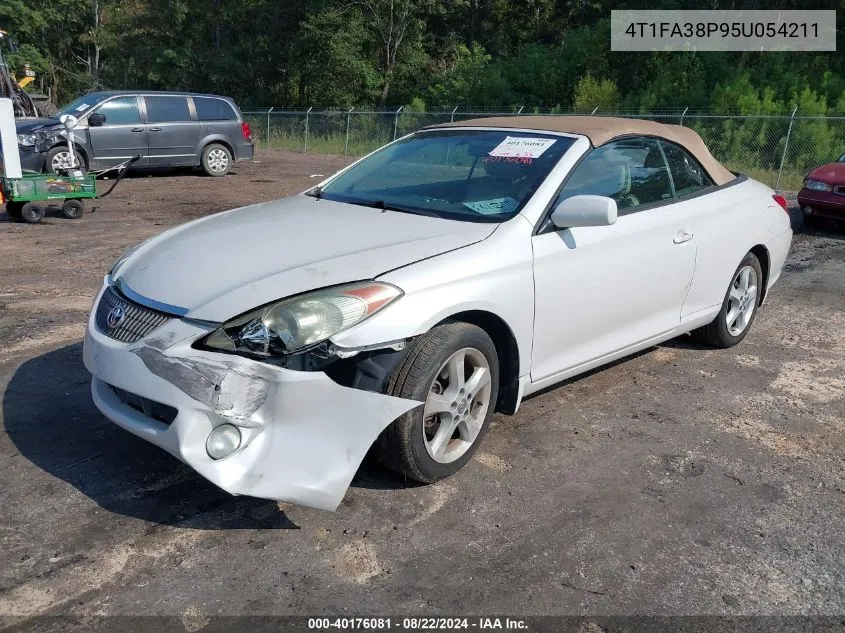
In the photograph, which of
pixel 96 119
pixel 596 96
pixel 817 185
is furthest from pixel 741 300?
pixel 596 96

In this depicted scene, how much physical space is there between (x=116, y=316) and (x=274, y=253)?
721 millimetres

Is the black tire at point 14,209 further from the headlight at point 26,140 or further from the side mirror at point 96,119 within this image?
the side mirror at point 96,119

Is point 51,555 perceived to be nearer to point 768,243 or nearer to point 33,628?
point 33,628

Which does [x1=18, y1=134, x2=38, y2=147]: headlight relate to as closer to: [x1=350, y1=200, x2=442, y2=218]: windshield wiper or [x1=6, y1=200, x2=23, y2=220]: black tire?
[x1=6, y1=200, x2=23, y2=220]: black tire

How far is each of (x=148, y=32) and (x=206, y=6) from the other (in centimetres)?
451

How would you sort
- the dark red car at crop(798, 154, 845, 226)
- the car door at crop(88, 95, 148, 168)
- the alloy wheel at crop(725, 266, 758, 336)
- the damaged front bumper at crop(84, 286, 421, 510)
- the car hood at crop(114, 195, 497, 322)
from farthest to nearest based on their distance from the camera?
the car door at crop(88, 95, 148, 168) → the dark red car at crop(798, 154, 845, 226) → the alloy wheel at crop(725, 266, 758, 336) → the car hood at crop(114, 195, 497, 322) → the damaged front bumper at crop(84, 286, 421, 510)

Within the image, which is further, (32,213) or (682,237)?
(32,213)

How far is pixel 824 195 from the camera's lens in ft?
35.3

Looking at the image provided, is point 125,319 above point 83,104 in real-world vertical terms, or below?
below

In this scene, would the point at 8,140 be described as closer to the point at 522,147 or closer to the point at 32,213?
the point at 32,213

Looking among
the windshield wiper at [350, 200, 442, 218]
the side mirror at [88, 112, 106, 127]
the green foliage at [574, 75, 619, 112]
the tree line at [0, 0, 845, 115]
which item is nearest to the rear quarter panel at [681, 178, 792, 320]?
the windshield wiper at [350, 200, 442, 218]

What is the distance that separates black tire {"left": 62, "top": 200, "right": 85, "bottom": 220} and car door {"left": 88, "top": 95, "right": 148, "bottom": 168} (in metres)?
4.21

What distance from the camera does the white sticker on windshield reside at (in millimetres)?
3932

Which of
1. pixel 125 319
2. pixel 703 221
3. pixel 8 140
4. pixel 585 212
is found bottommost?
pixel 125 319
